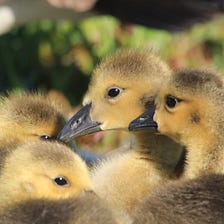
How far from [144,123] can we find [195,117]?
0.18 meters

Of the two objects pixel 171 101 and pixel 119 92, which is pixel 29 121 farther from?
pixel 171 101

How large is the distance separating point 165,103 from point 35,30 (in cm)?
326

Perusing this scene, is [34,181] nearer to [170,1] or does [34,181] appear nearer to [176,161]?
[176,161]

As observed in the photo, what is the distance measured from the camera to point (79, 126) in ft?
13.0

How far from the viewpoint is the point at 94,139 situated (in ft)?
17.6

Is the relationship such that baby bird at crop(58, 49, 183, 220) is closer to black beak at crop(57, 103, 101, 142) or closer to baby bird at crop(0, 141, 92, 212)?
black beak at crop(57, 103, 101, 142)

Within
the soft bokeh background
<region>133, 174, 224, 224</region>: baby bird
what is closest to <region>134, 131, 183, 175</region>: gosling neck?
<region>133, 174, 224, 224</region>: baby bird

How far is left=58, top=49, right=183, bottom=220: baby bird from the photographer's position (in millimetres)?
3775

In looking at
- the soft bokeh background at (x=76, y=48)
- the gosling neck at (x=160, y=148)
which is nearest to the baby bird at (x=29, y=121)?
the gosling neck at (x=160, y=148)

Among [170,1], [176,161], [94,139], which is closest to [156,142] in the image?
[176,161]

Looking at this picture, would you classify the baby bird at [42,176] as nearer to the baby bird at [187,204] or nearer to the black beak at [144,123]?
the baby bird at [187,204]

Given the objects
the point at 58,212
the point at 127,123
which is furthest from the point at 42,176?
the point at 127,123

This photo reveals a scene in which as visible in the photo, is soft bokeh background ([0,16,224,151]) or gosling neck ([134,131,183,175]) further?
soft bokeh background ([0,16,224,151])

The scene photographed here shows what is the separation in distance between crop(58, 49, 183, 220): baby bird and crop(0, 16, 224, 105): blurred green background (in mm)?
2264
